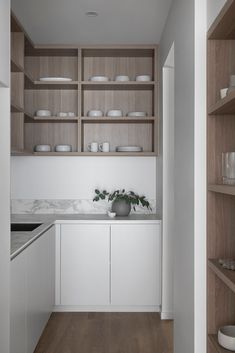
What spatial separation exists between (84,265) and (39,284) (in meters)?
0.86

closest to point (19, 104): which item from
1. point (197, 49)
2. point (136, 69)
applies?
point (136, 69)

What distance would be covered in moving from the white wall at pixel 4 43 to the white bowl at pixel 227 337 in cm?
167

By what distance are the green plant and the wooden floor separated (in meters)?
1.10

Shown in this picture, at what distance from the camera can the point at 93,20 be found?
3.52 meters

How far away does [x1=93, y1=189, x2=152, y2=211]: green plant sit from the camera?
4250 millimetres

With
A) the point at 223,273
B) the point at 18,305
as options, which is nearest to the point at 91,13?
the point at 18,305

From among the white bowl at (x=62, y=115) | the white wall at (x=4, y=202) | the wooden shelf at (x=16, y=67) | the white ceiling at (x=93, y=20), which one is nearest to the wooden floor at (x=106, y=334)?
the white wall at (x=4, y=202)

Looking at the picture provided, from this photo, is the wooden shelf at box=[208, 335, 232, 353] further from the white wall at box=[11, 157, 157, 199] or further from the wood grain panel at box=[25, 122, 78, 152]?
the wood grain panel at box=[25, 122, 78, 152]

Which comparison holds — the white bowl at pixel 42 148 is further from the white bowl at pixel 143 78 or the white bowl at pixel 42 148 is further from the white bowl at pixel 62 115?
the white bowl at pixel 143 78

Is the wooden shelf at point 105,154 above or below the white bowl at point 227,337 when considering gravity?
above

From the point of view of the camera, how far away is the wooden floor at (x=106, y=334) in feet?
10.5

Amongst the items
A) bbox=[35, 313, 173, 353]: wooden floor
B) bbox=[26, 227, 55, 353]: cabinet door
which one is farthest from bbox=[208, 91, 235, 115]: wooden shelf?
bbox=[35, 313, 173, 353]: wooden floor

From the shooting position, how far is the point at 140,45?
419 cm

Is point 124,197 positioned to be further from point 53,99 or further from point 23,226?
point 53,99
